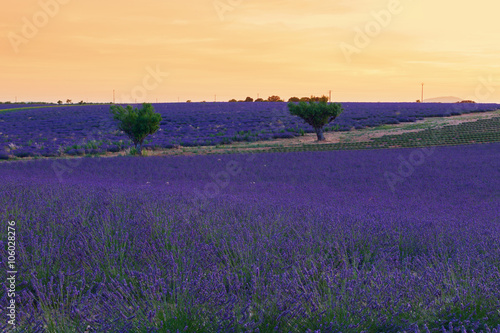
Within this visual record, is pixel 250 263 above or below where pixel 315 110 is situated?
below

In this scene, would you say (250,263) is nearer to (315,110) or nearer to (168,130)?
(315,110)

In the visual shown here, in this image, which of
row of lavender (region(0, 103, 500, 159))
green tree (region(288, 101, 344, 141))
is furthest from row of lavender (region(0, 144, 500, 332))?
green tree (region(288, 101, 344, 141))

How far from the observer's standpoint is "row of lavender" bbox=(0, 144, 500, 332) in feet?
8.79

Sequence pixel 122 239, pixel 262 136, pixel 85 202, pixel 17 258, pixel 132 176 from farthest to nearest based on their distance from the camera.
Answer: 1. pixel 262 136
2. pixel 132 176
3. pixel 85 202
4. pixel 122 239
5. pixel 17 258

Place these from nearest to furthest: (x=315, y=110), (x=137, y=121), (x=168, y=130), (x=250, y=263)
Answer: (x=250, y=263) → (x=137, y=121) → (x=315, y=110) → (x=168, y=130)

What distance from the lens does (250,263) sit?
147 inches

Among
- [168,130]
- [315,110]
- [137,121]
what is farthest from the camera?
[168,130]

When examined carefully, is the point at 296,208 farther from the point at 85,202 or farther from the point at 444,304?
the point at 444,304

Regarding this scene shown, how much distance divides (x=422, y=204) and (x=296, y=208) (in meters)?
3.26

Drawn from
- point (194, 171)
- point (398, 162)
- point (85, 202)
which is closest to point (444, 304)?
point (85, 202)

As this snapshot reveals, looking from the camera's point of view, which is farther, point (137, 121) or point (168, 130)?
point (168, 130)

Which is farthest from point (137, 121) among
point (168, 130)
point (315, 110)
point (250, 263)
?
point (250, 263)

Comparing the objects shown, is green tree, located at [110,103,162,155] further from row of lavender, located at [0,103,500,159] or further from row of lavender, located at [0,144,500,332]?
row of lavender, located at [0,144,500,332]

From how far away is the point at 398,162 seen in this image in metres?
16.9
